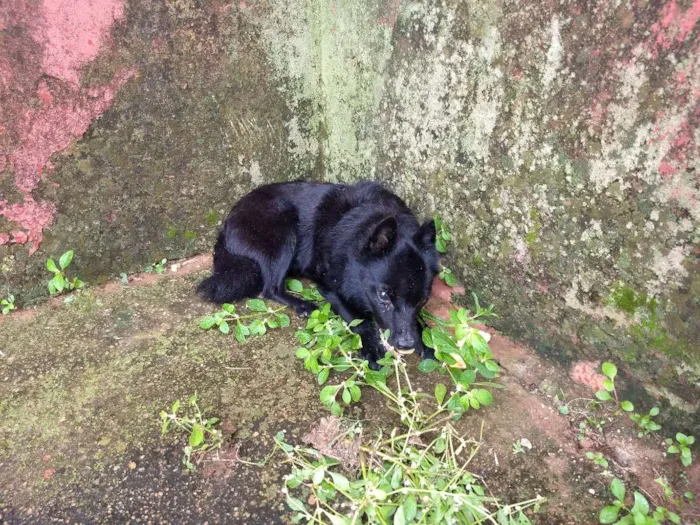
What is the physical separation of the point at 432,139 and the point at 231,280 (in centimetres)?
156

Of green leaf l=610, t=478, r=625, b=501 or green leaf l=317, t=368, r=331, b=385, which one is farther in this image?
green leaf l=317, t=368, r=331, b=385

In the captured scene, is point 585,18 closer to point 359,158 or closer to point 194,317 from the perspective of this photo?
point 359,158

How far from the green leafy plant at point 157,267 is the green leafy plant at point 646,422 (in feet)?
10.1

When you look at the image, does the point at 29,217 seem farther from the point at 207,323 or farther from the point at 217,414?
the point at 217,414

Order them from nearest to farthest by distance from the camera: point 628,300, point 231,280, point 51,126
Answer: point 628,300
point 51,126
point 231,280

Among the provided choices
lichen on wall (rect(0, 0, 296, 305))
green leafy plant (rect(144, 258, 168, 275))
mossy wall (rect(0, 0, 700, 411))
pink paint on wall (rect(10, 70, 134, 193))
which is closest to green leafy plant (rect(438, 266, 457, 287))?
mossy wall (rect(0, 0, 700, 411))

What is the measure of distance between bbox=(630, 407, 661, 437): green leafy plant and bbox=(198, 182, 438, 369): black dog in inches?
43.2

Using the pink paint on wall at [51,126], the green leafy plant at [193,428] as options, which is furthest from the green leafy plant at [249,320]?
the pink paint on wall at [51,126]

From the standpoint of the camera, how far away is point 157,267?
3762mm

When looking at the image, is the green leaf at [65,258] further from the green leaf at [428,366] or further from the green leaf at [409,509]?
the green leaf at [409,509]

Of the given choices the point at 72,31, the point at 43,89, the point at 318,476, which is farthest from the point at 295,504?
the point at 72,31

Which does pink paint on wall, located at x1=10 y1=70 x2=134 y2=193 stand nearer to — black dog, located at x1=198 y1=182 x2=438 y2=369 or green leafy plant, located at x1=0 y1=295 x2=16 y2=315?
green leafy plant, located at x1=0 y1=295 x2=16 y2=315

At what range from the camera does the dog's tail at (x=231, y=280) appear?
3416 mm

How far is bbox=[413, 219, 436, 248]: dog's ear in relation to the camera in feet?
9.53
